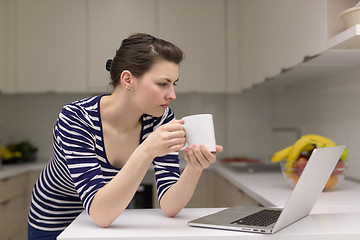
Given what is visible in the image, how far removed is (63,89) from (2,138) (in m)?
0.72

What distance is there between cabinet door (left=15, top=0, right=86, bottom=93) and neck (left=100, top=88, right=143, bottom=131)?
2170 mm

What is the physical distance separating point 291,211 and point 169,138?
0.32 m

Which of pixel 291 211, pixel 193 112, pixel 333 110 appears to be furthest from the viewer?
pixel 193 112

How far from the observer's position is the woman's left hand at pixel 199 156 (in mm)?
1060

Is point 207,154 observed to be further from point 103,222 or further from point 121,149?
point 121,149

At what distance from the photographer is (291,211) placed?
102 centimetres

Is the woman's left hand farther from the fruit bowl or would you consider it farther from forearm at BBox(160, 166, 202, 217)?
the fruit bowl

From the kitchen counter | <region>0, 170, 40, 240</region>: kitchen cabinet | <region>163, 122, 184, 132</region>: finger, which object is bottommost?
<region>0, 170, 40, 240</region>: kitchen cabinet

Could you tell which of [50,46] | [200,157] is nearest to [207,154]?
[200,157]

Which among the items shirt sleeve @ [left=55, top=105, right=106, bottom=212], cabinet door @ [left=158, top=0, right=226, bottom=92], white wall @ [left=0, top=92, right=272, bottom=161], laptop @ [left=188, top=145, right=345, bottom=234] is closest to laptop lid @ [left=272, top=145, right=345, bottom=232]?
laptop @ [left=188, top=145, right=345, bottom=234]

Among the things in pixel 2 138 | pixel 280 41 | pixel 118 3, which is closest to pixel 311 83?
pixel 280 41

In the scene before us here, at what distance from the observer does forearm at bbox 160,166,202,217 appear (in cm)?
121

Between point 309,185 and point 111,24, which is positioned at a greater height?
point 111,24

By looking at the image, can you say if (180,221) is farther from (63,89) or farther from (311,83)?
(63,89)
